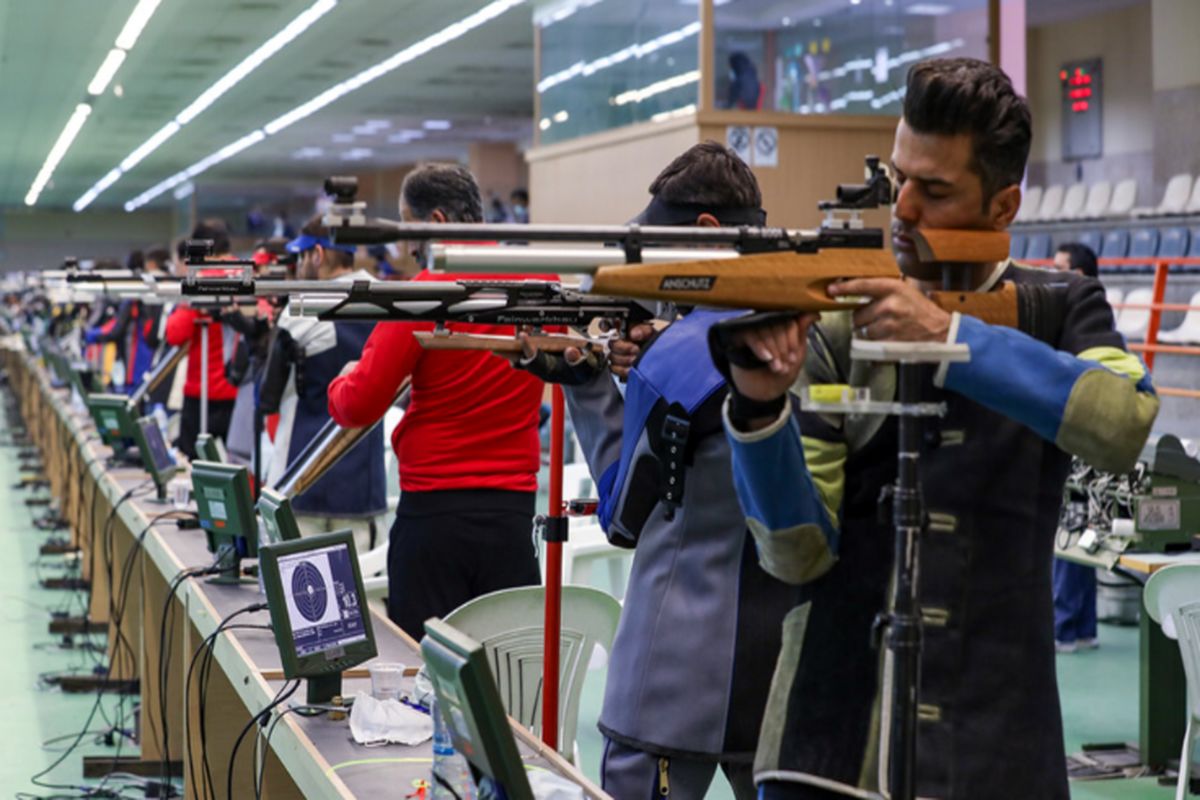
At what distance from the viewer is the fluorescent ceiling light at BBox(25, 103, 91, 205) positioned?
21.2 metres

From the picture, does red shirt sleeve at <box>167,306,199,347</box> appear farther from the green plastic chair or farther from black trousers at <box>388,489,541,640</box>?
the green plastic chair

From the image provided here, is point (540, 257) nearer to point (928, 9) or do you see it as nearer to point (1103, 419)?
point (1103, 419)

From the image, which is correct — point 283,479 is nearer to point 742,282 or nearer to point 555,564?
point 555,564

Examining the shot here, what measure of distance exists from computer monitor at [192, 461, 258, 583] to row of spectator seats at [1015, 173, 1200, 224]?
1072cm

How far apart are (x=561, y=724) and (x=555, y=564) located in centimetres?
49

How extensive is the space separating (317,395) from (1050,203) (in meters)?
12.8

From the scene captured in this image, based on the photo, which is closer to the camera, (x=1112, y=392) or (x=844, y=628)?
(x=1112, y=392)

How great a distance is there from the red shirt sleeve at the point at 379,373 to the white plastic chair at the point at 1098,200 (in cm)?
1281

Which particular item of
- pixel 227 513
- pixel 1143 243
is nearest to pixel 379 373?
pixel 227 513

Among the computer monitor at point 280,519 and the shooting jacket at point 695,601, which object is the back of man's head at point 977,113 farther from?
the computer monitor at point 280,519

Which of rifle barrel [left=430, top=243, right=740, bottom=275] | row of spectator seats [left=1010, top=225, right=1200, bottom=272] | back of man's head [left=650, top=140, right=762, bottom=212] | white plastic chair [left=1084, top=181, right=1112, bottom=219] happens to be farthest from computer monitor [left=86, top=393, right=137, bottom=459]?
white plastic chair [left=1084, top=181, right=1112, bottom=219]

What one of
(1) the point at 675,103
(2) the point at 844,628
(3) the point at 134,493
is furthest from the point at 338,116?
(2) the point at 844,628

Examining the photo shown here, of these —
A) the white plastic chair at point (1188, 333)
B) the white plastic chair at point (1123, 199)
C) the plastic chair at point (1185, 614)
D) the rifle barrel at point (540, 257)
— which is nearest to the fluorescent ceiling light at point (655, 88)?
the white plastic chair at point (1188, 333)

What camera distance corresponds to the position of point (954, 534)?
158cm
